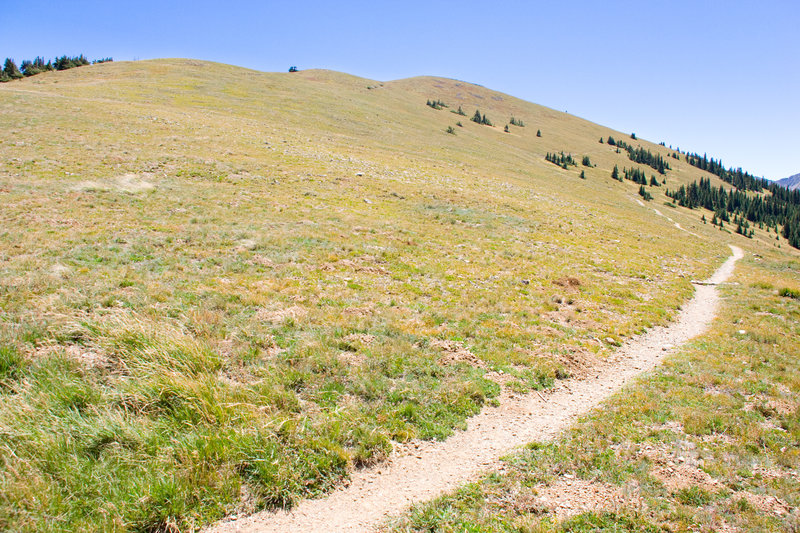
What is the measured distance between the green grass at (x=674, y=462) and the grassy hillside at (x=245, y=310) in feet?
5.78

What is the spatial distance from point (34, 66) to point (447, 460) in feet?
393

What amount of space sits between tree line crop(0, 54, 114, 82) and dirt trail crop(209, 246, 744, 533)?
4085 inches

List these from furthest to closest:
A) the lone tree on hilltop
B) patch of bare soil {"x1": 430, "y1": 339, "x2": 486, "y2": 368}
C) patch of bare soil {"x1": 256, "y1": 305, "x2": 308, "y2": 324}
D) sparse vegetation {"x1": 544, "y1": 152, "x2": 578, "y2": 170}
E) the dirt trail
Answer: sparse vegetation {"x1": 544, "y1": 152, "x2": 578, "y2": 170} → the lone tree on hilltop → patch of bare soil {"x1": 256, "y1": 305, "x2": 308, "y2": 324} → patch of bare soil {"x1": 430, "y1": 339, "x2": 486, "y2": 368} → the dirt trail

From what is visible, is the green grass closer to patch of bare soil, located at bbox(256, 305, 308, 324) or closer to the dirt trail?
the dirt trail

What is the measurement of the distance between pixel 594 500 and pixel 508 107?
567 ft

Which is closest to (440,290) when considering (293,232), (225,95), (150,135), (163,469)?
(293,232)

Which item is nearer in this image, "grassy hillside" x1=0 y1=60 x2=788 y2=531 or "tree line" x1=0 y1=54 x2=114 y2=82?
"grassy hillside" x1=0 y1=60 x2=788 y2=531

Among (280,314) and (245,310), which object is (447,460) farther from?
(245,310)

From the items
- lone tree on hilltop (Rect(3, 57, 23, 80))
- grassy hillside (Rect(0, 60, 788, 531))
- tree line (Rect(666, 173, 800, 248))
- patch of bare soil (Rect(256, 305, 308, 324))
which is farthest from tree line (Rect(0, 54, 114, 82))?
tree line (Rect(666, 173, 800, 248))

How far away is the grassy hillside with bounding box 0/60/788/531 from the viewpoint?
Answer: 5844 millimetres

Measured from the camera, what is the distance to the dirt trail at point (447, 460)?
553cm

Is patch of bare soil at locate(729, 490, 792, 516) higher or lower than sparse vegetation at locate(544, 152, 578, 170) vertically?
lower

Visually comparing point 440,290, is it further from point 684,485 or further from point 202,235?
point 202,235

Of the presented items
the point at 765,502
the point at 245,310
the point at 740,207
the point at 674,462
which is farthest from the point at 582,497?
the point at 740,207
